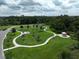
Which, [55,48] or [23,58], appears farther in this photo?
[55,48]

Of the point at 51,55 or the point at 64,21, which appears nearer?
the point at 51,55

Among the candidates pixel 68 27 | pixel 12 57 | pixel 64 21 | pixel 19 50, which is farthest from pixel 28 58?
pixel 64 21

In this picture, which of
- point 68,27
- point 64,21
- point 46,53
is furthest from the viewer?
point 64,21

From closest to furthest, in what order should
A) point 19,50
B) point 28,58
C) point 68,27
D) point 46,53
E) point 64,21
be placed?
point 28,58 < point 46,53 < point 19,50 < point 68,27 < point 64,21

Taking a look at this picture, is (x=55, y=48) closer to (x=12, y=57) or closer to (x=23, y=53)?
(x=23, y=53)

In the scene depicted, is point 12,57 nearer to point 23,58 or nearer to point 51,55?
point 23,58

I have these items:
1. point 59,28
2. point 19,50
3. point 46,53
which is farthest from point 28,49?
point 59,28

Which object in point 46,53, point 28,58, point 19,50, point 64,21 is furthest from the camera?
point 64,21
